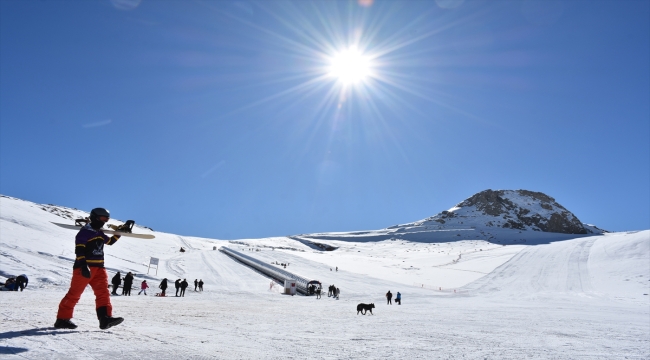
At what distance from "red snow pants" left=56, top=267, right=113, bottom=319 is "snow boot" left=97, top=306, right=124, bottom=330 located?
72 millimetres

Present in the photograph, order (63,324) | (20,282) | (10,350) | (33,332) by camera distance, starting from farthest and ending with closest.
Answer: (20,282) → (63,324) → (33,332) → (10,350)

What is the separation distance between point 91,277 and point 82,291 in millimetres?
373

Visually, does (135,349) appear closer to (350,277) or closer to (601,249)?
(350,277)

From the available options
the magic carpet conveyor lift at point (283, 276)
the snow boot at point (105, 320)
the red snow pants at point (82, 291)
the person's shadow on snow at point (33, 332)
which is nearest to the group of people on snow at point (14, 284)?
the red snow pants at point (82, 291)

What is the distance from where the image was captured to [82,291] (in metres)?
5.28

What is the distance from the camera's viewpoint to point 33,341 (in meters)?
4.15

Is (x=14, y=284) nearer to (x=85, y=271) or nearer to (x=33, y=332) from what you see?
(x=85, y=271)

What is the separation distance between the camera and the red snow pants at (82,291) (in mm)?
5248

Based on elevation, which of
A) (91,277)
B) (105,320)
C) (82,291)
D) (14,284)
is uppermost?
(91,277)

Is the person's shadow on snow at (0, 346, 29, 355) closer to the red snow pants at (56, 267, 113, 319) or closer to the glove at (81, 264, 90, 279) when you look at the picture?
the red snow pants at (56, 267, 113, 319)

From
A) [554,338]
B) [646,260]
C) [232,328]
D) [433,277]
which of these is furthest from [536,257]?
[232,328]

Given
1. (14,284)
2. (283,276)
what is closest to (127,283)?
(14,284)

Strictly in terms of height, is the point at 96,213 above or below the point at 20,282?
above

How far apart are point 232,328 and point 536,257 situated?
64964mm
